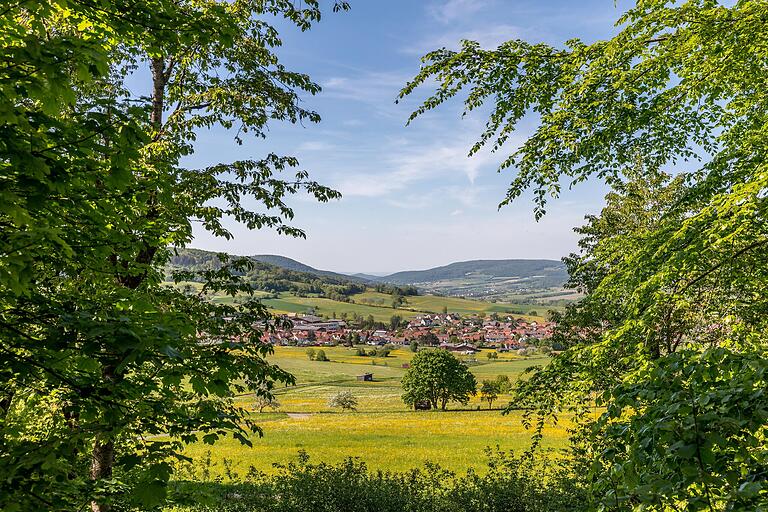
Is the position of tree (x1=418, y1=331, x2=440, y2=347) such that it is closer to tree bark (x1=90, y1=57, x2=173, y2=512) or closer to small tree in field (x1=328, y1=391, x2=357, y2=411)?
small tree in field (x1=328, y1=391, x2=357, y2=411)

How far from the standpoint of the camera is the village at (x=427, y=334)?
118250 millimetres

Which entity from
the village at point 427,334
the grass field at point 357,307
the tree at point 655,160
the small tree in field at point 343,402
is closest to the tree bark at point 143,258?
the tree at point 655,160

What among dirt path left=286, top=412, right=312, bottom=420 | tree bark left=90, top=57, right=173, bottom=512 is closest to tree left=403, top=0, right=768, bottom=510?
tree bark left=90, top=57, right=173, bottom=512

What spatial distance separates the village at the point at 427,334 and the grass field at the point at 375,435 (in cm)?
4610

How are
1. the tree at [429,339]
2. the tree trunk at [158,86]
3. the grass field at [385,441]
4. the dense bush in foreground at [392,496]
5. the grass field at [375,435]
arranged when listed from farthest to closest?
the tree at [429,339]
the grass field at [375,435]
the grass field at [385,441]
the dense bush in foreground at [392,496]
the tree trunk at [158,86]

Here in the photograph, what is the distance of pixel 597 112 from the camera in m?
7.19

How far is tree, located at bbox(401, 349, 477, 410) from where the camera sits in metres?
56.4

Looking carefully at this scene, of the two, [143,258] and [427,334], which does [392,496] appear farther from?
[427,334]

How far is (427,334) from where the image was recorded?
5231 inches

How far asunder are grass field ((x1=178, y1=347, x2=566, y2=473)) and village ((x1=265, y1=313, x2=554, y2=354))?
1815 inches

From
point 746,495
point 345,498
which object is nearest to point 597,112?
point 746,495

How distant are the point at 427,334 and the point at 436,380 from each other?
77.5m

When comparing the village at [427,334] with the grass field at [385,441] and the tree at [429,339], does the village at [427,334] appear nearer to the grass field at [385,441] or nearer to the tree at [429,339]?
the tree at [429,339]

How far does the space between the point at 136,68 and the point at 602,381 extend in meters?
13.6
